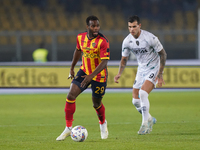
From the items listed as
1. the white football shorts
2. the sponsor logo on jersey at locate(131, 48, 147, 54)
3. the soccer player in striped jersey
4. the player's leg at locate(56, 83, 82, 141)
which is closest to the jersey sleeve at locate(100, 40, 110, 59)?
the soccer player in striped jersey

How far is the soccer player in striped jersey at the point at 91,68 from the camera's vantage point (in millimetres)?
5812

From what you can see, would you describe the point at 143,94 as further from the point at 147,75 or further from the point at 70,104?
the point at 70,104

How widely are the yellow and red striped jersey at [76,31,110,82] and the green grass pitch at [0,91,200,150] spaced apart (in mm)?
1043

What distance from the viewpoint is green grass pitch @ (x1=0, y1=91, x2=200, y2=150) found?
5.45m

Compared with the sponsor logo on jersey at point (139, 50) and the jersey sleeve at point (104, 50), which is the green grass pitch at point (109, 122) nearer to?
the jersey sleeve at point (104, 50)

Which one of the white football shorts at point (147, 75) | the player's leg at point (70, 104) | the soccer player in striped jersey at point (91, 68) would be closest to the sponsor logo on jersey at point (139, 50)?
the white football shorts at point (147, 75)

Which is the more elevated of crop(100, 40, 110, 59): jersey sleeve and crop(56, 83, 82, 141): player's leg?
crop(100, 40, 110, 59): jersey sleeve

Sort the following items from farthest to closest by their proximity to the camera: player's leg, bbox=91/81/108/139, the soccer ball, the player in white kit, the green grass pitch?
the player in white kit
player's leg, bbox=91/81/108/139
the soccer ball
the green grass pitch

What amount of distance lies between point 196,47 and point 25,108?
10.7m

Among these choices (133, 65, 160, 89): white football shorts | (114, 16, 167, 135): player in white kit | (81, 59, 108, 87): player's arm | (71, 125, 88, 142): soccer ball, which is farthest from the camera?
(133, 65, 160, 89): white football shorts

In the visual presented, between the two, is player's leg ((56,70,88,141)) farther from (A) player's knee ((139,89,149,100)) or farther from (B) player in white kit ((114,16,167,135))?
(A) player's knee ((139,89,149,100))

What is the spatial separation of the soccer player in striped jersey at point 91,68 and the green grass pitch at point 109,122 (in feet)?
1.55

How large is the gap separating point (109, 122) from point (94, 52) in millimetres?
2720

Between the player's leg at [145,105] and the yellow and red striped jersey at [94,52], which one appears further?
the player's leg at [145,105]
